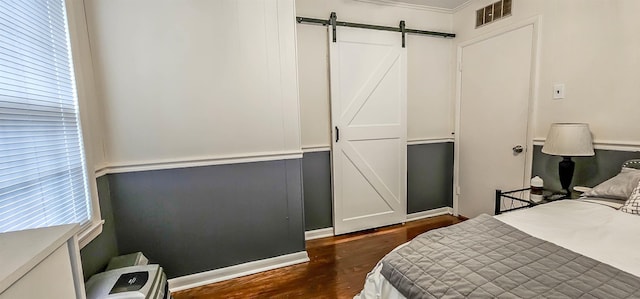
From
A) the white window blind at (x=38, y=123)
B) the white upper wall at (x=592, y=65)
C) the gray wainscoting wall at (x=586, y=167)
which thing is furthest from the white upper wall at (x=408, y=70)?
the white window blind at (x=38, y=123)

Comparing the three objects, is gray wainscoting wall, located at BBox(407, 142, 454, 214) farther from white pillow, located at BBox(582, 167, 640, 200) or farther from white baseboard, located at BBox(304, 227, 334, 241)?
white pillow, located at BBox(582, 167, 640, 200)

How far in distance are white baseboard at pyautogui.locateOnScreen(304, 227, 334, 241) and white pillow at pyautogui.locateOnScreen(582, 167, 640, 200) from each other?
210cm

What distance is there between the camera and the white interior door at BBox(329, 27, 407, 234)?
2717 millimetres

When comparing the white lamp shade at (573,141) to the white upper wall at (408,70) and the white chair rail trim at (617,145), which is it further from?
the white upper wall at (408,70)

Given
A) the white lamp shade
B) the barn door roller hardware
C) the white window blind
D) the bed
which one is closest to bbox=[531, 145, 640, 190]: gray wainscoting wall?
the white lamp shade

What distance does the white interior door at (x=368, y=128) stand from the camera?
2.72 meters

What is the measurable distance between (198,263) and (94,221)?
79cm

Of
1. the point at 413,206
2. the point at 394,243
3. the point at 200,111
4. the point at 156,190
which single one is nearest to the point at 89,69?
the point at 200,111

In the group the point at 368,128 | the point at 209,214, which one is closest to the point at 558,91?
the point at 368,128

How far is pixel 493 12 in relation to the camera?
8.75 feet

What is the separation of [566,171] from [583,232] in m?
1.01

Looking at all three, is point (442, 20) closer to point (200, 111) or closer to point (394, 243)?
point (394, 243)

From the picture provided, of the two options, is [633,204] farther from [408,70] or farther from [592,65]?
[408,70]

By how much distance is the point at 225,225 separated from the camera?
6.75ft
